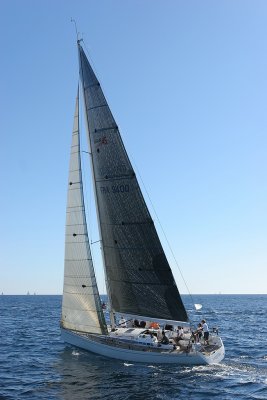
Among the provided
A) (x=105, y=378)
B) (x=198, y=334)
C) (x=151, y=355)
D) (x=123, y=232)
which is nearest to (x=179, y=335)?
(x=198, y=334)

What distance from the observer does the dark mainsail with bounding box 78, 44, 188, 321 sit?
24.2m

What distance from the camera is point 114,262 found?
2536cm

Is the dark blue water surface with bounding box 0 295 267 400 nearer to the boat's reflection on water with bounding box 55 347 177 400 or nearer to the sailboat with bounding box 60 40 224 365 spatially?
the boat's reflection on water with bounding box 55 347 177 400

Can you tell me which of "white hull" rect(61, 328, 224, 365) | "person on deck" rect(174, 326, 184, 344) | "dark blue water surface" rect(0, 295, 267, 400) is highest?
"person on deck" rect(174, 326, 184, 344)

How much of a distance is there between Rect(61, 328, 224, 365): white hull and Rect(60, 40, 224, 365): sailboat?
0.06 m

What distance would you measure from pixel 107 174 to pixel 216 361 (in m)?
11.4

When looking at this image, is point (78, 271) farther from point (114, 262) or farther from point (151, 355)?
point (151, 355)

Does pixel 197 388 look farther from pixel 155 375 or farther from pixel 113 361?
pixel 113 361

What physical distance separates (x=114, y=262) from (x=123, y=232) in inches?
71.8

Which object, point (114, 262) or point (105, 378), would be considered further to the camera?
point (114, 262)

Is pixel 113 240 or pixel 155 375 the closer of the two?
pixel 155 375

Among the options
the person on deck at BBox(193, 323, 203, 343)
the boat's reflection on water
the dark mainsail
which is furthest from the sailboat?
the boat's reflection on water

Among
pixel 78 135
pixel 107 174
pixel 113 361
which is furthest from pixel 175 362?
pixel 78 135

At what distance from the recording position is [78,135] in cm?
2672
